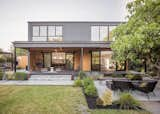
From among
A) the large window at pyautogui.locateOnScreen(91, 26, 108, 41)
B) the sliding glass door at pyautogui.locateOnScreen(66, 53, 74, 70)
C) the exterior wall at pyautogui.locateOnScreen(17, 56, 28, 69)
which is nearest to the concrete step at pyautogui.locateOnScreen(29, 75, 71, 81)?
the sliding glass door at pyautogui.locateOnScreen(66, 53, 74, 70)

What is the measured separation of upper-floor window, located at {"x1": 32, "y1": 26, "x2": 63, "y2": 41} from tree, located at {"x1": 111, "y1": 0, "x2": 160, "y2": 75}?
1298cm

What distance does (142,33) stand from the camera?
552 cm

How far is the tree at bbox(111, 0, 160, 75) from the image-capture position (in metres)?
5.48

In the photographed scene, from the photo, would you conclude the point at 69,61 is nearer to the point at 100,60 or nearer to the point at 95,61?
the point at 95,61

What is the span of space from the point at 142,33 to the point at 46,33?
52.4 feet

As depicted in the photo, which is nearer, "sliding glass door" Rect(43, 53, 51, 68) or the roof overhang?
the roof overhang

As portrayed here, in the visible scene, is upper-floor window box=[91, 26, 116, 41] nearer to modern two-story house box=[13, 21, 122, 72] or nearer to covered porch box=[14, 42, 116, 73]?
modern two-story house box=[13, 21, 122, 72]

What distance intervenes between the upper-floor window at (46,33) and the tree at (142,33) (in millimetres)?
12979

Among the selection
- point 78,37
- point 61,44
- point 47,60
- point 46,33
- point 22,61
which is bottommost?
point 22,61

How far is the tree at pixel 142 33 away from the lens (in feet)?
18.0

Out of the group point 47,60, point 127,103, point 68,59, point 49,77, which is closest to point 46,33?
point 47,60

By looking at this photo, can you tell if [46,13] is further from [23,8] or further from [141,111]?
[141,111]

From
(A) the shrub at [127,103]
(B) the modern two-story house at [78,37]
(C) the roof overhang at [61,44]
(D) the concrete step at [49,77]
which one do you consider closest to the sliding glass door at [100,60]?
(B) the modern two-story house at [78,37]

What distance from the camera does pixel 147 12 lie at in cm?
647
